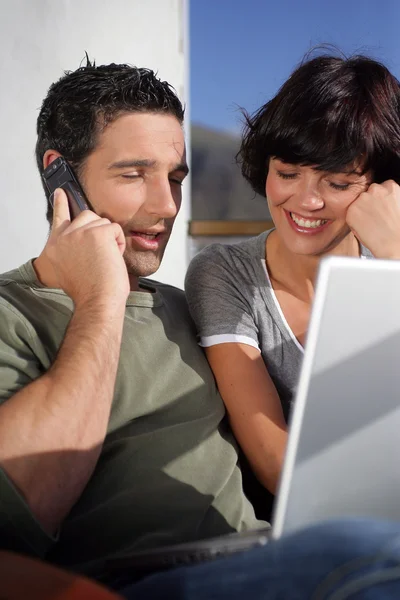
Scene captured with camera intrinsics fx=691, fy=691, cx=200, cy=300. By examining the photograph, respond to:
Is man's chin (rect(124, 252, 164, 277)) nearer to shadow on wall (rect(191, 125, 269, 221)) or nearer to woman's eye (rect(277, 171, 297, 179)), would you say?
woman's eye (rect(277, 171, 297, 179))

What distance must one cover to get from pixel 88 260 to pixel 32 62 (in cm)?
134

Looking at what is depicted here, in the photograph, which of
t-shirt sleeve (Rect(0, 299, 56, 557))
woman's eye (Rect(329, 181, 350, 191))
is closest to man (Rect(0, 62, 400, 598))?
t-shirt sleeve (Rect(0, 299, 56, 557))

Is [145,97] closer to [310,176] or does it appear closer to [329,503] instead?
[310,176]

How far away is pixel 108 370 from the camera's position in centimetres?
106

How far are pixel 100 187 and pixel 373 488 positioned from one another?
0.89 meters

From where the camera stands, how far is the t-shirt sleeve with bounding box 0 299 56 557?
91 centimetres

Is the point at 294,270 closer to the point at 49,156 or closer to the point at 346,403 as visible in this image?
the point at 49,156

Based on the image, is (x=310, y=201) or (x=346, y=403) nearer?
(x=346, y=403)

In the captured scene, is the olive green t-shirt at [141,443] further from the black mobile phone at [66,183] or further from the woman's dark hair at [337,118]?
the woman's dark hair at [337,118]

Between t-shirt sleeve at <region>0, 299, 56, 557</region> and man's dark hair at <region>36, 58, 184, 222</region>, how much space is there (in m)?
0.43

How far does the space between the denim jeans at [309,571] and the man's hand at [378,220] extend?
2.81 ft

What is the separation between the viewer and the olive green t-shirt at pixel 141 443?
108cm

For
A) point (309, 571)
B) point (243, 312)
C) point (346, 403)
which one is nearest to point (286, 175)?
point (243, 312)

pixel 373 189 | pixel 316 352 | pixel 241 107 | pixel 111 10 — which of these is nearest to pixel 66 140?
pixel 241 107
